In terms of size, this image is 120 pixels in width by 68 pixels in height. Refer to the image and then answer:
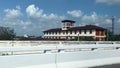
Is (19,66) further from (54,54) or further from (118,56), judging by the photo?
(118,56)

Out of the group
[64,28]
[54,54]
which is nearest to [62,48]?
[54,54]

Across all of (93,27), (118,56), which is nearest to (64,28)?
(93,27)

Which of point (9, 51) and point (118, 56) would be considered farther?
point (118, 56)

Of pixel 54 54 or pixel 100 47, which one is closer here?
pixel 54 54

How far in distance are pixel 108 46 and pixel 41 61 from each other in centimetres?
461

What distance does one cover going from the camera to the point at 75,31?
136 m

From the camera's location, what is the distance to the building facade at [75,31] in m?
128

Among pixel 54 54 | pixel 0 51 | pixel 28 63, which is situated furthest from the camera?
pixel 54 54

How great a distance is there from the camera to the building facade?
12850 cm

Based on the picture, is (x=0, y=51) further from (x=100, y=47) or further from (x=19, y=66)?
(x=100, y=47)

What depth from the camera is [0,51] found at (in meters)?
9.50

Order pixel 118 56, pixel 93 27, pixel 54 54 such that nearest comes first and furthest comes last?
pixel 54 54 → pixel 118 56 → pixel 93 27

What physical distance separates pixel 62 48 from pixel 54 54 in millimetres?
628

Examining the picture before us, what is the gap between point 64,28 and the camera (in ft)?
470
